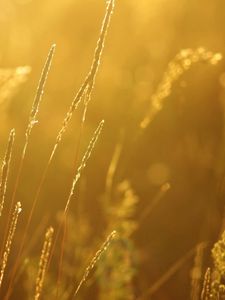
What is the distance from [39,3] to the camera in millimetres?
5285

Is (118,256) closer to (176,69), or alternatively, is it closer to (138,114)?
(176,69)

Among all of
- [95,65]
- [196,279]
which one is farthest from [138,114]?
[95,65]

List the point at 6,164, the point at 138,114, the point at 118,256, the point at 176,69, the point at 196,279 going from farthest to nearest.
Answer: the point at 138,114
the point at 118,256
the point at 176,69
the point at 196,279
the point at 6,164

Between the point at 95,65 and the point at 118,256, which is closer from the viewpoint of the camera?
the point at 95,65

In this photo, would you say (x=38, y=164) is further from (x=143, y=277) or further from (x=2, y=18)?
(x=2, y=18)

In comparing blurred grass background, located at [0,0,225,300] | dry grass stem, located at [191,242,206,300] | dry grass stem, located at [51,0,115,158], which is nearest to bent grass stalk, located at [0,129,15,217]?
dry grass stem, located at [51,0,115,158]

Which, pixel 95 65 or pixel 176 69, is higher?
pixel 176 69

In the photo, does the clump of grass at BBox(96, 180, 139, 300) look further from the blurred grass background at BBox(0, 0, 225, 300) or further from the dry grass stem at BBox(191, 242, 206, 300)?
the blurred grass background at BBox(0, 0, 225, 300)

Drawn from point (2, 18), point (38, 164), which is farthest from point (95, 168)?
point (2, 18)

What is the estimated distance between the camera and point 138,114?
3.40 metres

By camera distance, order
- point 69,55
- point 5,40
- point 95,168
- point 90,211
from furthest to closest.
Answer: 1. point 69,55
2. point 5,40
3. point 95,168
4. point 90,211

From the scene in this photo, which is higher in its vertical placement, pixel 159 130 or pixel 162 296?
pixel 159 130

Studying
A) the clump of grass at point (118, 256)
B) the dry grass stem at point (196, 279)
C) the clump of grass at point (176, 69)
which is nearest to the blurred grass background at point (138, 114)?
the clump of grass at point (118, 256)

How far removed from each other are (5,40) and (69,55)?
1.70 feet
